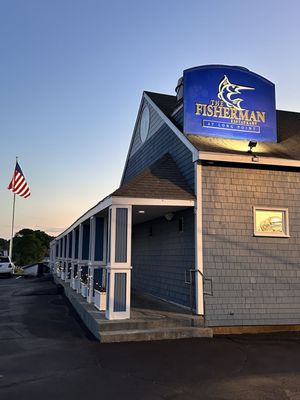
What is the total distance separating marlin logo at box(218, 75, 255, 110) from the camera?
9078 mm

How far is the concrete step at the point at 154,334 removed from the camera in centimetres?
660

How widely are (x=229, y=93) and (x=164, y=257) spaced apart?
15.6 ft

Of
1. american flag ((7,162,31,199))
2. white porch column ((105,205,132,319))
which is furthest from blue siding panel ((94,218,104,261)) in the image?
american flag ((7,162,31,199))

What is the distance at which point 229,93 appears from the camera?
9.13m

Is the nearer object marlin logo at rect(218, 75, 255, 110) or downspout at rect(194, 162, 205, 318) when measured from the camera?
downspout at rect(194, 162, 205, 318)

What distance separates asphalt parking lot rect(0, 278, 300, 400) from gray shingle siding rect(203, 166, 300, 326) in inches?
25.7

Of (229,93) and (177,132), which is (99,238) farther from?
(229,93)

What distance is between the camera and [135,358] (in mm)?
5598

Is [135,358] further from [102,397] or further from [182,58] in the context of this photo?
[182,58]

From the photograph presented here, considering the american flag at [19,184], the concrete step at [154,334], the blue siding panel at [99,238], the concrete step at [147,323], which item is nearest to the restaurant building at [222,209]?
the concrete step at [147,323]

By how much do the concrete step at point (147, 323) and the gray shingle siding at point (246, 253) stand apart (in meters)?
0.53

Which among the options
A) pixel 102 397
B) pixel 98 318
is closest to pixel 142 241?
pixel 98 318

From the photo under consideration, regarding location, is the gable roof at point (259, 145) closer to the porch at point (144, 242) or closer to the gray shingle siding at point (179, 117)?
the gray shingle siding at point (179, 117)

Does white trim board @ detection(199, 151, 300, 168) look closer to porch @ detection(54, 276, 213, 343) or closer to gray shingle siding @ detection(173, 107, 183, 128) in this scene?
gray shingle siding @ detection(173, 107, 183, 128)
